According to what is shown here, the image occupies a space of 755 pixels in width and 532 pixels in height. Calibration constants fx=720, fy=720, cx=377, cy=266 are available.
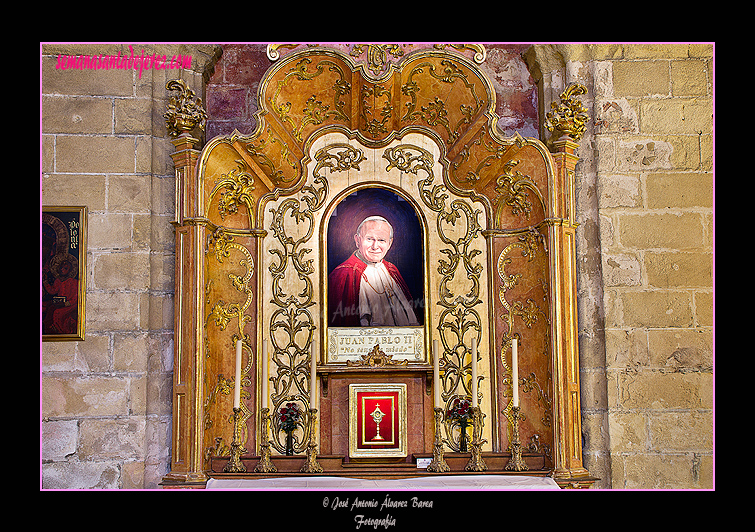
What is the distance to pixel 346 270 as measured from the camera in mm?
4848

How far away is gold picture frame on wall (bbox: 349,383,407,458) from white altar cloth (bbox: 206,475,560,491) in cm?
41

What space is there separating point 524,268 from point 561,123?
3.12 feet

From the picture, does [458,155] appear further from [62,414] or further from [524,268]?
[62,414]

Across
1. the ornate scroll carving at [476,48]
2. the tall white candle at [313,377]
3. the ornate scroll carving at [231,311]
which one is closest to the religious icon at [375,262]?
the tall white candle at [313,377]

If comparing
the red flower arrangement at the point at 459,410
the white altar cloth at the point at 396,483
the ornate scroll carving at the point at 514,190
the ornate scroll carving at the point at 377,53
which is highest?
the ornate scroll carving at the point at 377,53

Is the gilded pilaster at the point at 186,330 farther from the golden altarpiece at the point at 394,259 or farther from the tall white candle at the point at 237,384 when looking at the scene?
the tall white candle at the point at 237,384

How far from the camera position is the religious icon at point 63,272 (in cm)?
440

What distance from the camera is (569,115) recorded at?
14.5 feet

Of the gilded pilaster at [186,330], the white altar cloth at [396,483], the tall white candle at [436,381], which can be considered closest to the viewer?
the white altar cloth at [396,483]

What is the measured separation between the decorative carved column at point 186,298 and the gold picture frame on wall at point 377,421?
981mm

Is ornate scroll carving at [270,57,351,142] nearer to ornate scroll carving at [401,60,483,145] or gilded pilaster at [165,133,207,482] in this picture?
ornate scroll carving at [401,60,483,145]

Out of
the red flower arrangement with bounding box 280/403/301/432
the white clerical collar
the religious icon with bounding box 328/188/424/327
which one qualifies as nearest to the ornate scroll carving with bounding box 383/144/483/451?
the religious icon with bounding box 328/188/424/327

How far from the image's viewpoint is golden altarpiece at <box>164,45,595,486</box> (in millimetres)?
4332

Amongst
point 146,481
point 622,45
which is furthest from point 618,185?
point 146,481
